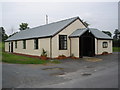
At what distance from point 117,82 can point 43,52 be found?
44.2 feet

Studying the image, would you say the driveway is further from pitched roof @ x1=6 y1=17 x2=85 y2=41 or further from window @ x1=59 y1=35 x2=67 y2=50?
pitched roof @ x1=6 y1=17 x2=85 y2=41

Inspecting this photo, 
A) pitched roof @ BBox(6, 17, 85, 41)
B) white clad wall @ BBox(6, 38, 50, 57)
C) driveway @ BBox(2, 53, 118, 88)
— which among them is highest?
pitched roof @ BBox(6, 17, 85, 41)

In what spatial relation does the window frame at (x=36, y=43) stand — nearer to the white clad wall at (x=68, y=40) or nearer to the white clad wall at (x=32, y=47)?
the white clad wall at (x=32, y=47)

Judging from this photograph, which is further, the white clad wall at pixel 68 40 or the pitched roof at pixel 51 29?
the pitched roof at pixel 51 29

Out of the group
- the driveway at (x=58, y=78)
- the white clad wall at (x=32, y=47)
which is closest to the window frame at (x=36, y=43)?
the white clad wall at (x=32, y=47)

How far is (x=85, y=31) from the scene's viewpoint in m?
20.4

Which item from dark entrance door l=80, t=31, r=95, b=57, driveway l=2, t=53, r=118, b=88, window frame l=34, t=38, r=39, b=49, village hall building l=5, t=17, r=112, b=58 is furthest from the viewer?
window frame l=34, t=38, r=39, b=49

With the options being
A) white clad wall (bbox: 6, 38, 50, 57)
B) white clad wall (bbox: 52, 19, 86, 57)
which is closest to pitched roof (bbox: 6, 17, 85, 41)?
white clad wall (bbox: 52, 19, 86, 57)

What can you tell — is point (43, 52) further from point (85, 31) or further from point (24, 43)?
point (24, 43)

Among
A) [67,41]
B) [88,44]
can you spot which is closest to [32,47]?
[67,41]

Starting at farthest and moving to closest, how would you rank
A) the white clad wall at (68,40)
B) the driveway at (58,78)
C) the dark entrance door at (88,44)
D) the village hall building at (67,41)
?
the dark entrance door at (88,44), the village hall building at (67,41), the white clad wall at (68,40), the driveway at (58,78)

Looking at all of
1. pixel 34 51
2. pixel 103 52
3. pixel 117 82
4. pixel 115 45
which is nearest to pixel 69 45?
pixel 34 51

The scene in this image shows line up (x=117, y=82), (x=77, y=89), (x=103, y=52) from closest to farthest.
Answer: (x=77, y=89), (x=117, y=82), (x=103, y=52)


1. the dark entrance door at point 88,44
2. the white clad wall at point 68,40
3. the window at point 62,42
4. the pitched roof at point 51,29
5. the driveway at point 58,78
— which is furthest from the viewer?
the dark entrance door at point 88,44
